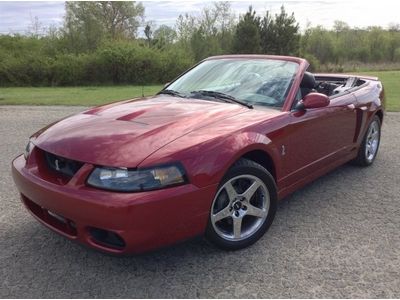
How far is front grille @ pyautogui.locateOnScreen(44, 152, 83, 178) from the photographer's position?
2715 millimetres

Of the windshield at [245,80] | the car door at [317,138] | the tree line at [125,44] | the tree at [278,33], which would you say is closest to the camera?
the car door at [317,138]

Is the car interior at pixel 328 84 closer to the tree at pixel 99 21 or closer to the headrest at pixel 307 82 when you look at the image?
the headrest at pixel 307 82

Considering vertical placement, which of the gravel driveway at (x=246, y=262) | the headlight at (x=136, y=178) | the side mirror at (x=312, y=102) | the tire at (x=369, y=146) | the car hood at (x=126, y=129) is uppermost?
the side mirror at (x=312, y=102)

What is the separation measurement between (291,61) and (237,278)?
7.68 ft

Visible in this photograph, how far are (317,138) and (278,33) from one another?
36.5 m

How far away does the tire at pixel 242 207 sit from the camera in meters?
2.90

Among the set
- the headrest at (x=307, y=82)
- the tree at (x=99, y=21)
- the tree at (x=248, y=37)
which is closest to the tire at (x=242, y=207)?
the headrest at (x=307, y=82)

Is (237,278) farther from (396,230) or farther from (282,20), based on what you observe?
(282,20)

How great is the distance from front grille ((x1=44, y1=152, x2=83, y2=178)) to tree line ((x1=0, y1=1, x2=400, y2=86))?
25.7 m

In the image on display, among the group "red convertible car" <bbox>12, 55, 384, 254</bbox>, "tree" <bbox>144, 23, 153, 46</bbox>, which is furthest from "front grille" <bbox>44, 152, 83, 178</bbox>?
"tree" <bbox>144, 23, 153, 46</bbox>

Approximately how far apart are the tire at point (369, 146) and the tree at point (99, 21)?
31.3 meters

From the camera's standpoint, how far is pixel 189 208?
8.52 feet

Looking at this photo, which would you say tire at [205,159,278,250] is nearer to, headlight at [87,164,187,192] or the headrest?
headlight at [87,164,187,192]

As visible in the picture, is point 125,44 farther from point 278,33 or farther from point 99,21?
point 278,33
